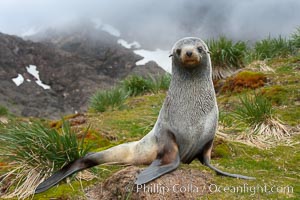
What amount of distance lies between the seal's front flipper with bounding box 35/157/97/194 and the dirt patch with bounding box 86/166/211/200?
0.57 meters

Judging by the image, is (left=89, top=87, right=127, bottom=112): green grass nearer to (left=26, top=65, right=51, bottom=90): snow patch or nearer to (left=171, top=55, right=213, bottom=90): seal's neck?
(left=171, top=55, right=213, bottom=90): seal's neck

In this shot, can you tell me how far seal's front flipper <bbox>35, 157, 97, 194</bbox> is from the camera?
206 inches

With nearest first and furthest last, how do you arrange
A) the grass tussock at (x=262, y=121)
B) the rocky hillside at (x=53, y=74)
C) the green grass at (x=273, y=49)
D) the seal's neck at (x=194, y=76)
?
the seal's neck at (x=194, y=76), the grass tussock at (x=262, y=121), the green grass at (x=273, y=49), the rocky hillside at (x=53, y=74)

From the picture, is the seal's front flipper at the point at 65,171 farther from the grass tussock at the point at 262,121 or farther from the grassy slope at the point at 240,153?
the grass tussock at the point at 262,121

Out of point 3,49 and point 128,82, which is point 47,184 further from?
point 3,49

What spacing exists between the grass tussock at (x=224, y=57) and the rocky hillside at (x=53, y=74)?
41989 mm

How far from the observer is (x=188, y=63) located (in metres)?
4.93

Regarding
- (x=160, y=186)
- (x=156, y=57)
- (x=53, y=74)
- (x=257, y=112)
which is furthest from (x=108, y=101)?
(x=156, y=57)

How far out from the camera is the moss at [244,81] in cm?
1209

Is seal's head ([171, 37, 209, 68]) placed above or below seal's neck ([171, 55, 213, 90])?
above

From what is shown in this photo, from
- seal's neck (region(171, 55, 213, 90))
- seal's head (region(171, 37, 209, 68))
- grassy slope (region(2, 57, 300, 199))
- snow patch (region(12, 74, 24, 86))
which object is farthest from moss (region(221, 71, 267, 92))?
snow patch (region(12, 74, 24, 86))

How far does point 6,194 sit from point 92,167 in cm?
106

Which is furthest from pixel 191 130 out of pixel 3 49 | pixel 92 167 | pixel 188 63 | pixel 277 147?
pixel 3 49

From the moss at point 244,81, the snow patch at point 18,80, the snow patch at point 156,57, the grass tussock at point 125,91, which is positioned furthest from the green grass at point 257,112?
the snow patch at point 156,57
